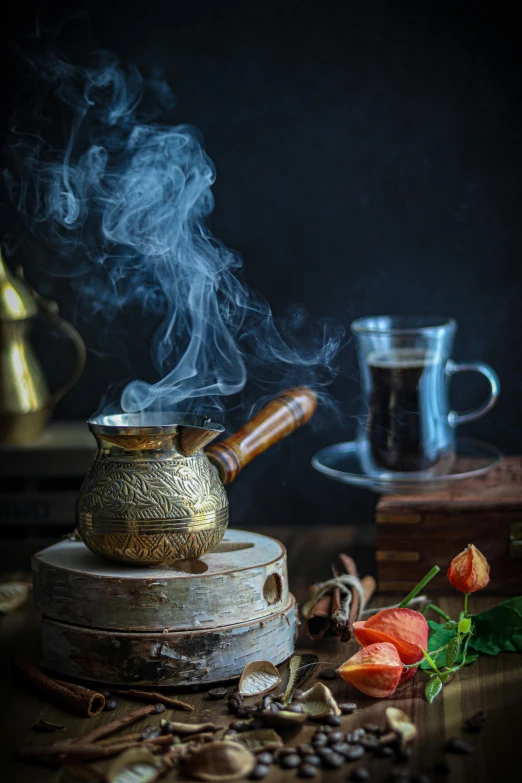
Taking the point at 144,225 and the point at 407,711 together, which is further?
the point at 144,225

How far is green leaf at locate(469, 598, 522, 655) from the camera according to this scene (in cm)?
154

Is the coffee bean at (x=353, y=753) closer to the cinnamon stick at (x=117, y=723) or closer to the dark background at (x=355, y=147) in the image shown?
the cinnamon stick at (x=117, y=723)

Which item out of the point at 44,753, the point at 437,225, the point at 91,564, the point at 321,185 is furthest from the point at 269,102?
the point at 44,753

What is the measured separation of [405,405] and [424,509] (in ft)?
0.67

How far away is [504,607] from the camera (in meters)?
1.54

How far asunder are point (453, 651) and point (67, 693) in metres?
0.57

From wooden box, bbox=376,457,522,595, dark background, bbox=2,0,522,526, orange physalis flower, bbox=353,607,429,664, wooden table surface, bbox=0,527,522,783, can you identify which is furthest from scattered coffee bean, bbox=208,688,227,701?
→ dark background, bbox=2,0,522,526

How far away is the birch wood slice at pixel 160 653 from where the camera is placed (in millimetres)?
1414

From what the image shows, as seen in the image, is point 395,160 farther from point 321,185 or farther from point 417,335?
point 417,335

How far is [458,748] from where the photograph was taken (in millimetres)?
1243

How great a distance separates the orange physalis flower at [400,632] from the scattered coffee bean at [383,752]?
0.19 m

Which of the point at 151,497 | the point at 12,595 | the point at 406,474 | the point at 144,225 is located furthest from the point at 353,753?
the point at 144,225

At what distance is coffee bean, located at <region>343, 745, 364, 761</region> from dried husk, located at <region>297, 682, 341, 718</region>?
0.30 feet

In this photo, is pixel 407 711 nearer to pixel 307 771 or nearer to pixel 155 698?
pixel 307 771
